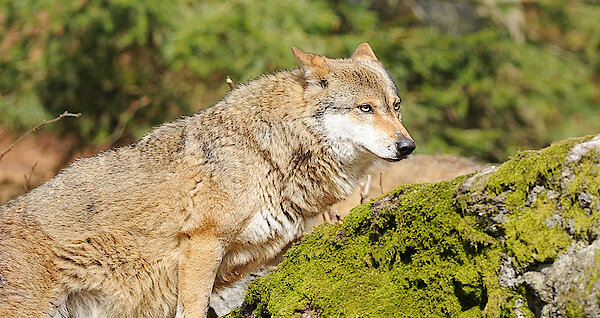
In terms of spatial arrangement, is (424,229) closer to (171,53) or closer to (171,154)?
(171,154)

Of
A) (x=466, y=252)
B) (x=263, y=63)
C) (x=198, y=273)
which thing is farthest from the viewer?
(x=263, y=63)

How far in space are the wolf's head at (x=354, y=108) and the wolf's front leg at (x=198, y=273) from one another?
125 centimetres

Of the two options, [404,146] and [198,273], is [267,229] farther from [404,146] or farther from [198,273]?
[404,146]

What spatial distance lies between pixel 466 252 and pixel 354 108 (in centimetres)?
208

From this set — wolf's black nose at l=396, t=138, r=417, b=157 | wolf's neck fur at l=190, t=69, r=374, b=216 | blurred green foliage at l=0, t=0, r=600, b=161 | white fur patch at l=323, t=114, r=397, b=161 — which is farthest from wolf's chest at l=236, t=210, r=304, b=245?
blurred green foliage at l=0, t=0, r=600, b=161

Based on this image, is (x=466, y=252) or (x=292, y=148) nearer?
(x=466, y=252)

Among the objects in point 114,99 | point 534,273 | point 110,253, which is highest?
point 534,273

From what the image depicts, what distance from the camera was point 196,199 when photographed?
4781 millimetres

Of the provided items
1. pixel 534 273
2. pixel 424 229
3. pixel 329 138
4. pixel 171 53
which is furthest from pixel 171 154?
pixel 171 53

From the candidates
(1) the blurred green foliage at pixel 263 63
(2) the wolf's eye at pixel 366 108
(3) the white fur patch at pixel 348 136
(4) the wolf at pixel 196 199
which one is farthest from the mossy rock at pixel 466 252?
(1) the blurred green foliage at pixel 263 63

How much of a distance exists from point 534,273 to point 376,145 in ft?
6.93

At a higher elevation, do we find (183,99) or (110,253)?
(110,253)

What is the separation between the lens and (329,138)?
5.20m

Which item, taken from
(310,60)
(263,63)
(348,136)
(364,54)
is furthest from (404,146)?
(263,63)
